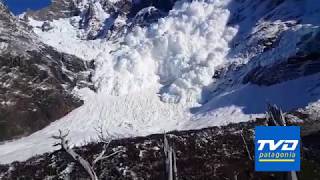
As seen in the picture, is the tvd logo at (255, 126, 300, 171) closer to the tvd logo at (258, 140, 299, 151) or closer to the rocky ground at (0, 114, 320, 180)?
the tvd logo at (258, 140, 299, 151)

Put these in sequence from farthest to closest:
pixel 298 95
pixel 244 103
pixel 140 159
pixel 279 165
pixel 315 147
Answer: pixel 244 103 → pixel 298 95 → pixel 140 159 → pixel 315 147 → pixel 279 165

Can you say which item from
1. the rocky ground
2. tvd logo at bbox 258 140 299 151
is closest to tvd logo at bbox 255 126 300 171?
tvd logo at bbox 258 140 299 151

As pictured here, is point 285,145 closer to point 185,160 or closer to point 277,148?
point 277,148

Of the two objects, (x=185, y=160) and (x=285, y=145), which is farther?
(x=185, y=160)

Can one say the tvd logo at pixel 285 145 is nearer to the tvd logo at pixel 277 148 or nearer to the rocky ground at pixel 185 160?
the tvd logo at pixel 277 148

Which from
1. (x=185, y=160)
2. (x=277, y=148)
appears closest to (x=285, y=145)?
(x=277, y=148)

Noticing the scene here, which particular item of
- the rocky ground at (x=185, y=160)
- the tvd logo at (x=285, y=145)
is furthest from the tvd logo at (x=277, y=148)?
the rocky ground at (x=185, y=160)

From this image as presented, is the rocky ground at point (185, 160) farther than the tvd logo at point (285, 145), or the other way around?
the rocky ground at point (185, 160)

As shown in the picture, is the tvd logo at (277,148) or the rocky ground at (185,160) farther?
the rocky ground at (185,160)

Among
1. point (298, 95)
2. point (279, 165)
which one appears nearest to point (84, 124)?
point (298, 95)

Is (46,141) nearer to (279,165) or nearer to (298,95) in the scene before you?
(298,95)

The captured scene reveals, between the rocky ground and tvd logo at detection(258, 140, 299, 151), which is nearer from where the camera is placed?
tvd logo at detection(258, 140, 299, 151)
